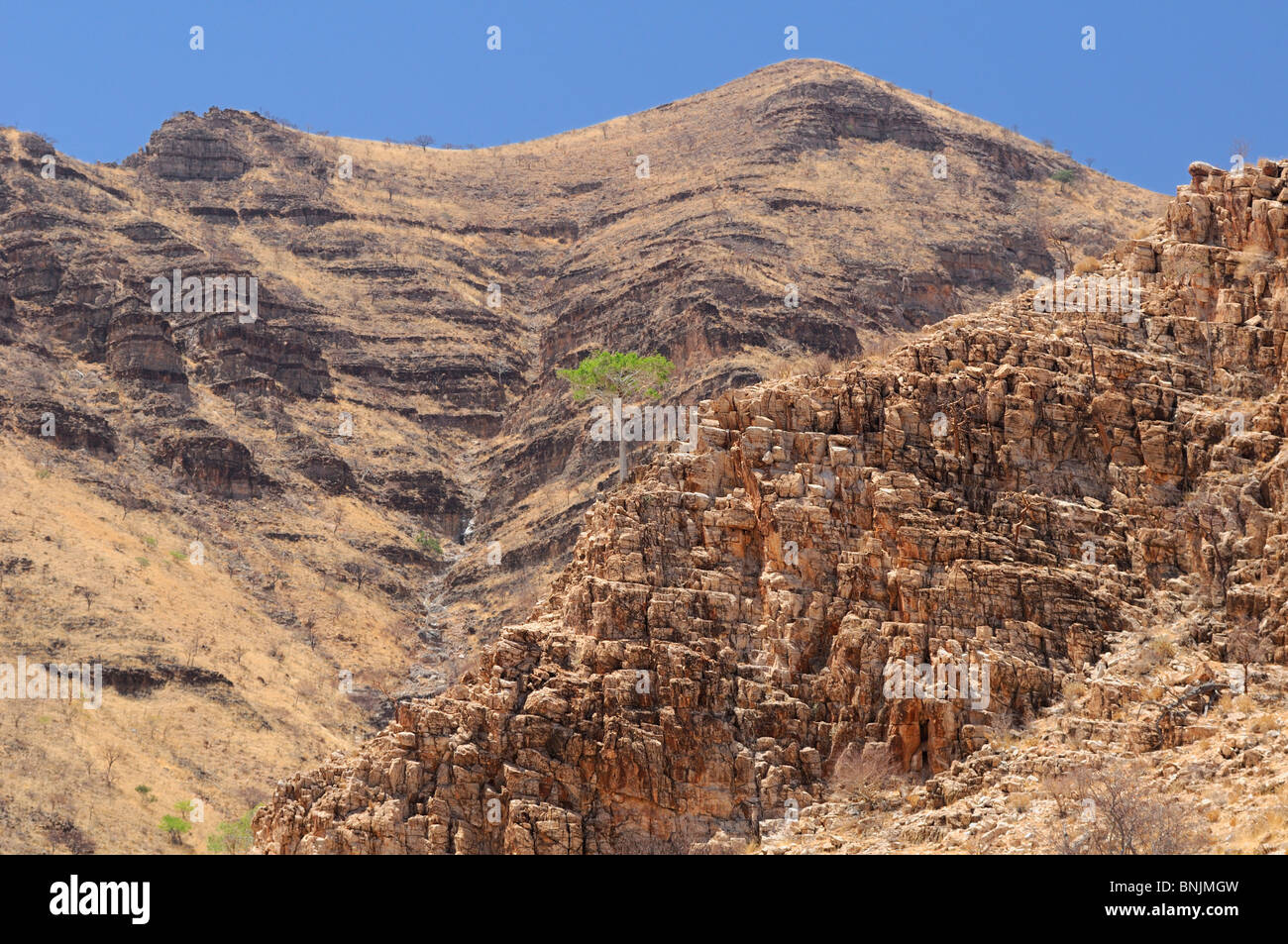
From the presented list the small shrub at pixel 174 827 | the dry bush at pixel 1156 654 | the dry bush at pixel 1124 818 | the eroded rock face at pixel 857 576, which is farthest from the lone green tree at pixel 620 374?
the dry bush at pixel 1124 818

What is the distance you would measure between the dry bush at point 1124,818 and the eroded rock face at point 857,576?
425 centimetres

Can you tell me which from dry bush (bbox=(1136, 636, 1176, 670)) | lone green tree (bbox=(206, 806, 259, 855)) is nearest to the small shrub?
lone green tree (bbox=(206, 806, 259, 855))

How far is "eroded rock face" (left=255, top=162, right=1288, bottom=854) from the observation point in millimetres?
42844

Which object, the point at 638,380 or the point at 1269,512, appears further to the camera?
the point at 638,380

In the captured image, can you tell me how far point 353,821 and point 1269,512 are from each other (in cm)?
2293

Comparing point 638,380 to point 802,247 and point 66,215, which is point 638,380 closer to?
point 802,247

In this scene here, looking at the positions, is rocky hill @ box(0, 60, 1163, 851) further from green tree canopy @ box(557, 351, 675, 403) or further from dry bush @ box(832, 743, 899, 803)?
dry bush @ box(832, 743, 899, 803)

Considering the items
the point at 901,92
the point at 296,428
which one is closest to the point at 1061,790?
the point at 296,428

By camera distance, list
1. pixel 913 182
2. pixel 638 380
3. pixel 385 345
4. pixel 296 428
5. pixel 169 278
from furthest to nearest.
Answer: pixel 913 182 → pixel 385 345 → pixel 169 278 → pixel 296 428 → pixel 638 380

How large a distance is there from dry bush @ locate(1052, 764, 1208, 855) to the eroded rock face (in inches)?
167

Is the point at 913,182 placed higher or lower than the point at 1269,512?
higher

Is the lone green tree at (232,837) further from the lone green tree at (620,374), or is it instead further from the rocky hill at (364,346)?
the lone green tree at (620,374)

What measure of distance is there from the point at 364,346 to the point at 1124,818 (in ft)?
354

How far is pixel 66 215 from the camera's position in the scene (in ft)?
448
